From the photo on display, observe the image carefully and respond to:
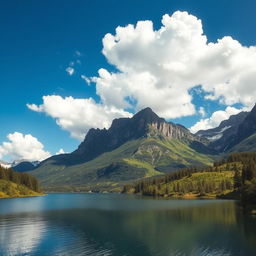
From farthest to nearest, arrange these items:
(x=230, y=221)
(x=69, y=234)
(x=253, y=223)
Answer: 1. (x=230, y=221)
2. (x=253, y=223)
3. (x=69, y=234)

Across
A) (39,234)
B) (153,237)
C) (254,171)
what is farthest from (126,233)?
(254,171)

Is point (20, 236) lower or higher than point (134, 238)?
higher

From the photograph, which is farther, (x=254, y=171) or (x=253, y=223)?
(x=254, y=171)

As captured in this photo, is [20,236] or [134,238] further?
[20,236]

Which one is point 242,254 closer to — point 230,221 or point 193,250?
point 193,250

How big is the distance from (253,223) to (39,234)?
73.4 m

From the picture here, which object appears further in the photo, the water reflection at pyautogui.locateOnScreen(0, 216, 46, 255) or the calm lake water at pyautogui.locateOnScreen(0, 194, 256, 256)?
the water reflection at pyautogui.locateOnScreen(0, 216, 46, 255)

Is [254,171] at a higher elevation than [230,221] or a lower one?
higher

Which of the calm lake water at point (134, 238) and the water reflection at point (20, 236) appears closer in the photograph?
the calm lake water at point (134, 238)

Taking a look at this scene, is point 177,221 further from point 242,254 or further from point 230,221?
point 242,254

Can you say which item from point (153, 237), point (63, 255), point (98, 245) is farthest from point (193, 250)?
point (63, 255)

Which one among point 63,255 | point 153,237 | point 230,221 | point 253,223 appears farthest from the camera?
point 230,221

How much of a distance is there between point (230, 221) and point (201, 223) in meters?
11.9

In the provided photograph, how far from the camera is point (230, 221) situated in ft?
371
